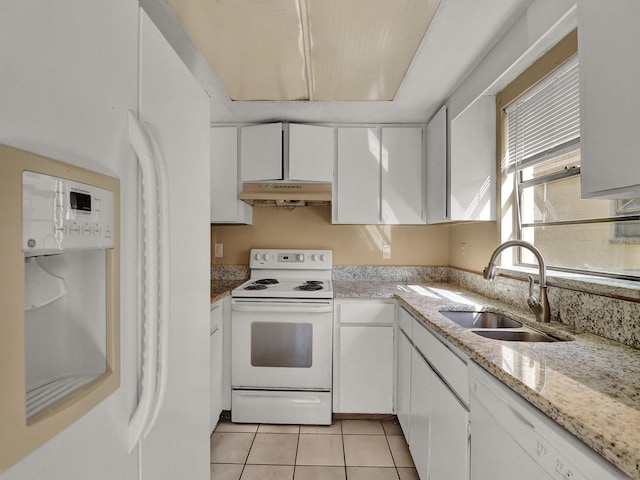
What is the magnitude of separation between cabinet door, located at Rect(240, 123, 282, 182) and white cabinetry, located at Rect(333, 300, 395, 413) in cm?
115

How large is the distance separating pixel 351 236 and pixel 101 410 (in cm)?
260

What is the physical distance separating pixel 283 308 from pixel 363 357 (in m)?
0.66

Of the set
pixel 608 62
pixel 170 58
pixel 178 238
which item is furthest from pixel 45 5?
pixel 608 62

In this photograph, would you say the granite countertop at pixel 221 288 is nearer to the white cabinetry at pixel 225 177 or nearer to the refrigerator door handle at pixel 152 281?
the white cabinetry at pixel 225 177

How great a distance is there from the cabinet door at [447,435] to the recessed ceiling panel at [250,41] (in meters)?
1.65

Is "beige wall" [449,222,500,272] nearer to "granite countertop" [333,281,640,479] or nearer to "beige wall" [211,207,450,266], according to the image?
"beige wall" [211,207,450,266]

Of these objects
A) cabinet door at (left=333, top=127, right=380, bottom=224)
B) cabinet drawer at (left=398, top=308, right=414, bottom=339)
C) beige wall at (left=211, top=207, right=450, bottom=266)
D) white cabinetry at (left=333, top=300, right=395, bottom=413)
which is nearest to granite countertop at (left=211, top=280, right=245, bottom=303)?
beige wall at (left=211, top=207, right=450, bottom=266)

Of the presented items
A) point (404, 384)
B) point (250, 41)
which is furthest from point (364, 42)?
point (404, 384)

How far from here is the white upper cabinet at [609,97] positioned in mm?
795

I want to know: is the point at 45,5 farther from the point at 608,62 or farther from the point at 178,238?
the point at 608,62

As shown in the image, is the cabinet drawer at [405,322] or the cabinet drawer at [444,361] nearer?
the cabinet drawer at [444,361]

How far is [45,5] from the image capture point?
1.74 feet

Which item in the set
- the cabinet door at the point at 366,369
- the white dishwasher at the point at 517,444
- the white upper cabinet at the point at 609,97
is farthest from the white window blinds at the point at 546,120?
the cabinet door at the point at 366,369

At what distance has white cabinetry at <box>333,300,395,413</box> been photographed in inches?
97.0
